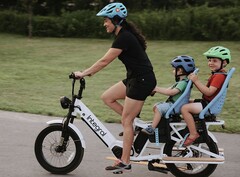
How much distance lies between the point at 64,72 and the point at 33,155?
8.34 metres

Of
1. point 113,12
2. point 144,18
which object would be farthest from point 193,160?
point 144,18

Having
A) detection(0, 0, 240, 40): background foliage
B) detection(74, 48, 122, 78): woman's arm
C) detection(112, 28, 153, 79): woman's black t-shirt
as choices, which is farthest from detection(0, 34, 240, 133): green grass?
detection(74, 48, 122, 78): woman's arm

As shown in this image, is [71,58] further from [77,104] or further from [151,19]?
[77,104]

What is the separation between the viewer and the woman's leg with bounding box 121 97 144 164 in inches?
209

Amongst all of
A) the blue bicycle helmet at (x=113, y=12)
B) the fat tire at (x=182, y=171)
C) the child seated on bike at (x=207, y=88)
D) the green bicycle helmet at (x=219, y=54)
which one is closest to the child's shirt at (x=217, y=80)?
the child seated on bike at (x=207, y=88)

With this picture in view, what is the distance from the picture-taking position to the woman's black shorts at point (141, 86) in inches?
207

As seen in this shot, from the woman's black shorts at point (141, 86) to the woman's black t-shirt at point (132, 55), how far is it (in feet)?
0.16

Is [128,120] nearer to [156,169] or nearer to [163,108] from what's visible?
[163,108]

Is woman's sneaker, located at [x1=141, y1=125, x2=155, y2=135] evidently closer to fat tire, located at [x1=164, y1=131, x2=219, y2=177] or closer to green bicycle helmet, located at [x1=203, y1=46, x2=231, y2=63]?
fat tire, located at [x1=164, y1=131, x2=219, y2=177]

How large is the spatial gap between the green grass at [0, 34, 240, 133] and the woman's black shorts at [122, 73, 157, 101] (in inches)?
113

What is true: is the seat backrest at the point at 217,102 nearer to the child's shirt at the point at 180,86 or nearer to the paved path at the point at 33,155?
the child's shirt at the point at 180,86

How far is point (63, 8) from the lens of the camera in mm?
28688

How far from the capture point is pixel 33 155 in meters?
6.31

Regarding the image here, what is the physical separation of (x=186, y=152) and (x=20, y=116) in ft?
13.2
